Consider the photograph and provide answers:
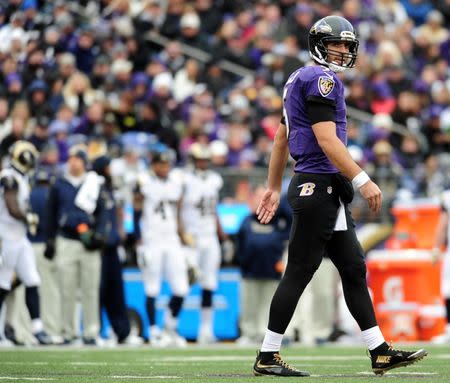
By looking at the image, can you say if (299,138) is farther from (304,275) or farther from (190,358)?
(190,358)

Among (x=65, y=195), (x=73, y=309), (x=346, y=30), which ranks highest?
(x=346, y=30)

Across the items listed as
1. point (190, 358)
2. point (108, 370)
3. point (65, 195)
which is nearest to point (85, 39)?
point (65, 195)

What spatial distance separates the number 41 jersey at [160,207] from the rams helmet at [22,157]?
180 centimetres

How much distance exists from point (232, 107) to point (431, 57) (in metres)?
4.57

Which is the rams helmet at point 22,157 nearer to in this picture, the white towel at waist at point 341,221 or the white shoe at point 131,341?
the white shoe at point 131,341

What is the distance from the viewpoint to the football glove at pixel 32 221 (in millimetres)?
13742

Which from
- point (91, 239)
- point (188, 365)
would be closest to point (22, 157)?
point (91, 239)

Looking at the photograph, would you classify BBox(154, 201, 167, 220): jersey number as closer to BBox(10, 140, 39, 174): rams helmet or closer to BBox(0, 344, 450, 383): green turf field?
BBox(10, 140, 39, 174): rams helmet

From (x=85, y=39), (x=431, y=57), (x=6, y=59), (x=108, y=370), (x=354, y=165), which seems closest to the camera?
(x=354, y=165)

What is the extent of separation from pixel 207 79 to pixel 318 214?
12.8 metres

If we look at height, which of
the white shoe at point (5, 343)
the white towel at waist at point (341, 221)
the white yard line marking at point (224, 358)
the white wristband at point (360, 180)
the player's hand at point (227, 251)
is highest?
the white wristband at point (360, 180)

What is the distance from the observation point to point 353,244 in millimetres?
7871

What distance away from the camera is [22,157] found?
1365 cm

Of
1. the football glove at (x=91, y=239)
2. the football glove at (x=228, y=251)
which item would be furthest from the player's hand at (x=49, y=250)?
the football glove at (x=228, y=251)
